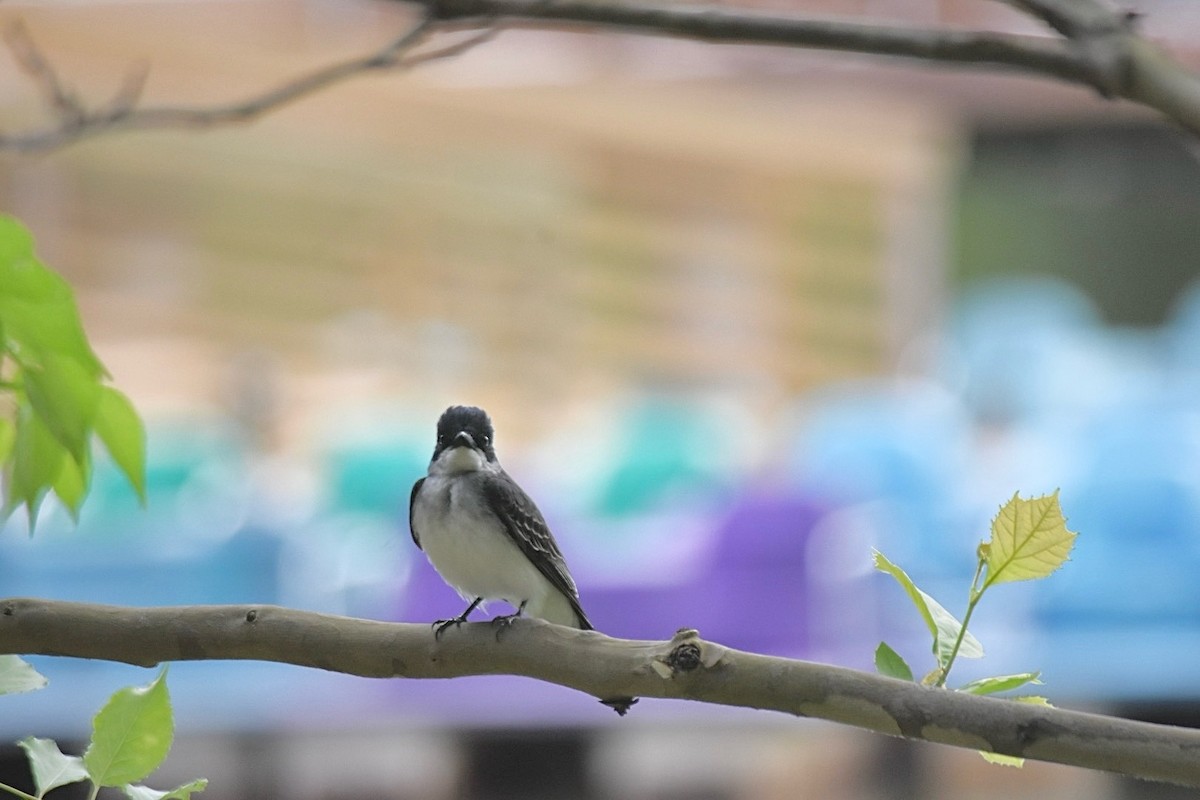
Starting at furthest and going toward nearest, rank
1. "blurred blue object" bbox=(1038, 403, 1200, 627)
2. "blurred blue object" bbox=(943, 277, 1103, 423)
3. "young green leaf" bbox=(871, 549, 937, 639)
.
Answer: "blurred blue object" bbox=(943, 277, 1103, 423) → "blurred blue object" bbox=(1038, 403, 1200, 627) → "young green leaf" bbox=(871, 549, 937, 639)

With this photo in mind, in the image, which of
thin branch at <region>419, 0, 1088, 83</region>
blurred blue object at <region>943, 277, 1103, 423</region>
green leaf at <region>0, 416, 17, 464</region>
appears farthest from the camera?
blurred blue object at <region>943, 277, 1103, 423</region>

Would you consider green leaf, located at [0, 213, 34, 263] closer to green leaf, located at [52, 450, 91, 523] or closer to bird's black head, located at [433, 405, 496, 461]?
green leaf, located at [52, 450, 91, 523]

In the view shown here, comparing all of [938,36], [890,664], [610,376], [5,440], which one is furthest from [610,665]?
[610,376]

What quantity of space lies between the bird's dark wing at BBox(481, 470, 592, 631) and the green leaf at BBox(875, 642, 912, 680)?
1.01m

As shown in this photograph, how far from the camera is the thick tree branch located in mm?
897

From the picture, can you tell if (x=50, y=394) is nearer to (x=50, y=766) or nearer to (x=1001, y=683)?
(x=50, y=766)

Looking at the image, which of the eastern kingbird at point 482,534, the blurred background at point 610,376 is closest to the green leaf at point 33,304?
the eastern kingbird at point 482,534

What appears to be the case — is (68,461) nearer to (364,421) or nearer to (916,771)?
(916,771)

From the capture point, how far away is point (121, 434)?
109cm

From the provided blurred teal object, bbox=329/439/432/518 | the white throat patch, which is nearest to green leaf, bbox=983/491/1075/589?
the white throat patch

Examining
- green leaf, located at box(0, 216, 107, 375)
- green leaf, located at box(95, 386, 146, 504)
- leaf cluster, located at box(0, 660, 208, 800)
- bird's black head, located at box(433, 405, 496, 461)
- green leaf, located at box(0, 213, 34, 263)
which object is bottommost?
leaf cluster, located at box(0, 660, 208, 800)

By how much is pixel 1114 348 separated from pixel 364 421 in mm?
4375

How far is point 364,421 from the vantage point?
247 inches

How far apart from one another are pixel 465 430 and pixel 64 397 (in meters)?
1.03
